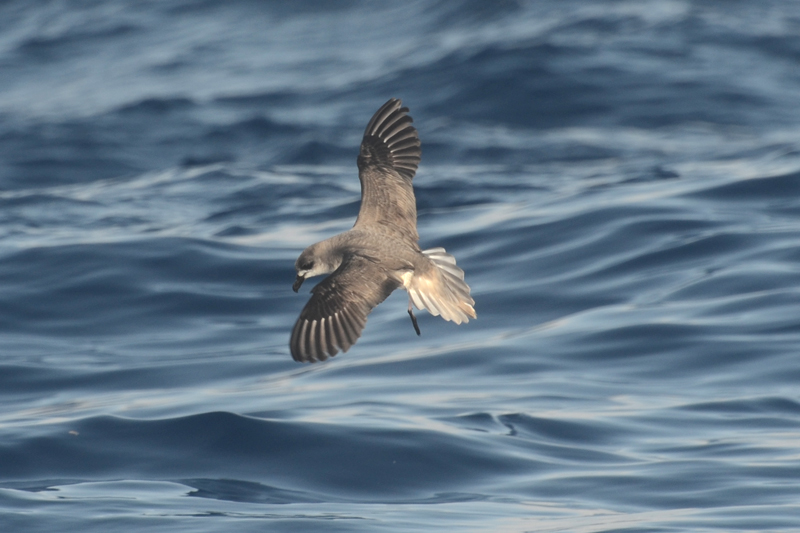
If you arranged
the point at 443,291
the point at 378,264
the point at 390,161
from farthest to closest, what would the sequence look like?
the point at 390,161 → the point at 443,291 → the point at 378,264

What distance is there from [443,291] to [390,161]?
132 cm

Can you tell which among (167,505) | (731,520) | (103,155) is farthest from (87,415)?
(103,155)

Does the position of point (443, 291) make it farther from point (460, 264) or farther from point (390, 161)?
point (460, 264)

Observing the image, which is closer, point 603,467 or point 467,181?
point 603,467

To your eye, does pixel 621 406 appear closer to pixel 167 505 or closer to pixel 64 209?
pixel 167 505

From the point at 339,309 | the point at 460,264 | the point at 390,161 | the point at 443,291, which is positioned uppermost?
the point at 460,264

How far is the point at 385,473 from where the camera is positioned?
7152 millimetres

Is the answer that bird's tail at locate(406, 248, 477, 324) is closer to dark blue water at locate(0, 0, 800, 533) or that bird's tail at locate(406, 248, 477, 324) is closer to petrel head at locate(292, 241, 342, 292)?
petrel head at locate(292, 241, 342, 292)

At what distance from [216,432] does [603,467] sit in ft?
8.27

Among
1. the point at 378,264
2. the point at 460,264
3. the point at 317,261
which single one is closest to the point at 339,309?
the point at 378,264

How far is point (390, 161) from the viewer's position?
6598 mm

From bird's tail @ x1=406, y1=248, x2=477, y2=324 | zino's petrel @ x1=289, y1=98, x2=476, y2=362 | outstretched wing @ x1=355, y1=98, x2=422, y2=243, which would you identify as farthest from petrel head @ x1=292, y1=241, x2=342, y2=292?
outstretched wing @ x1=355, y1=98, x2=422, y2=243

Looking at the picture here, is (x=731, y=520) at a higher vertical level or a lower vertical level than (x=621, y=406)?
lower

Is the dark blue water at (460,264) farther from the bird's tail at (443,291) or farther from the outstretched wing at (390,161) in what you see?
the outstretched wing at (390,161)
